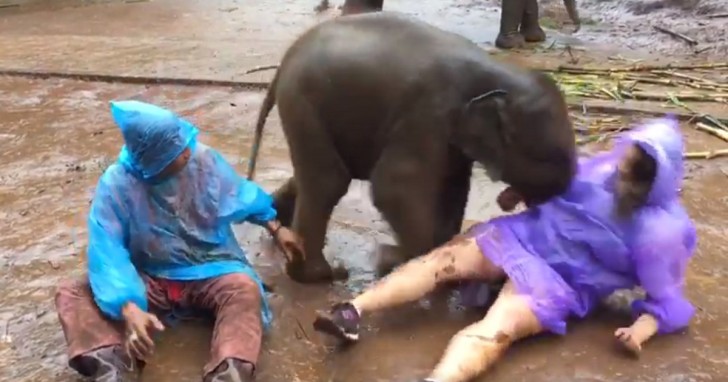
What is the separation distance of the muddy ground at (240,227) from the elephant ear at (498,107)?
23.8 inches

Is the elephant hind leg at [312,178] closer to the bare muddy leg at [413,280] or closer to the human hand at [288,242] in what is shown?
the human hand at [288,242]

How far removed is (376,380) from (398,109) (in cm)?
89

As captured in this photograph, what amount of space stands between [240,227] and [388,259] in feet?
2.43

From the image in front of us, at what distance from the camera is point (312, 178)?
3.30 metres

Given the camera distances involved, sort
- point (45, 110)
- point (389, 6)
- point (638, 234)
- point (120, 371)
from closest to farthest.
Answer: point (120, 371) < point (638, 234) < point (45, 110) < point (389, 6)

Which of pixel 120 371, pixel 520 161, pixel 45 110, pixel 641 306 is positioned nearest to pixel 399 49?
pixel 520 161

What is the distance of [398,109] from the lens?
3162 mm

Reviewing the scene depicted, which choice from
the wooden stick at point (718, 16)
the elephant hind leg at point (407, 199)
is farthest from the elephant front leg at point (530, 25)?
the elephant hind leg at point (407, 199)

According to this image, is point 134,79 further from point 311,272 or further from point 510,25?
point 311,272

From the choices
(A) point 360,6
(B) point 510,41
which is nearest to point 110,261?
(A) point 360,6

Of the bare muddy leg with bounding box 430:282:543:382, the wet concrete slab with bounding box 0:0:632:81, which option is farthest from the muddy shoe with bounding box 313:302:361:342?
the wet concrete slab with bounding box 0:0:632:81

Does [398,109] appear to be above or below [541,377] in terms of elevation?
above

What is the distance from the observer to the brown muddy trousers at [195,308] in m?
2.73

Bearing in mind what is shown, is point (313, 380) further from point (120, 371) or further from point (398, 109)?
point (398, 109)
